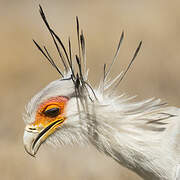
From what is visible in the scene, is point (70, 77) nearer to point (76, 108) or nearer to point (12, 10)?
point (76, 108)

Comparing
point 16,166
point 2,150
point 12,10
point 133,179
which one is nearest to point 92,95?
point 133,179

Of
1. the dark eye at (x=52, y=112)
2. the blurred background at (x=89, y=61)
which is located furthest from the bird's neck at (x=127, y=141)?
the blurred background at (x=89, y=61)

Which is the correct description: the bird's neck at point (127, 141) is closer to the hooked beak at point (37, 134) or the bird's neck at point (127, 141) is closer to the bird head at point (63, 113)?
the bird head at point (63, 113)

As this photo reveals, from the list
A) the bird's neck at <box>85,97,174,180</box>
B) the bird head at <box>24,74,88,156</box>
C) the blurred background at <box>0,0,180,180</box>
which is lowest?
the bird's neck at <box>85,97,174,180</box>

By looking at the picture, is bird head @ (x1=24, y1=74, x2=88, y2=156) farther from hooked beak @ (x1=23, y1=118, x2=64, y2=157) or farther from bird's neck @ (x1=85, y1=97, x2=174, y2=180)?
bird's neck @ (x1=85, y1=97, x2=174, y2=180)

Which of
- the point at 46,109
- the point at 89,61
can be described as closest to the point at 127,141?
the point at 46,109

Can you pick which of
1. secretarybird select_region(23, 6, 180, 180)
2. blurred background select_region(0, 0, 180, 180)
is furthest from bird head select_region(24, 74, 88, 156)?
blurred background select_region(0, 0, 180, 180)
